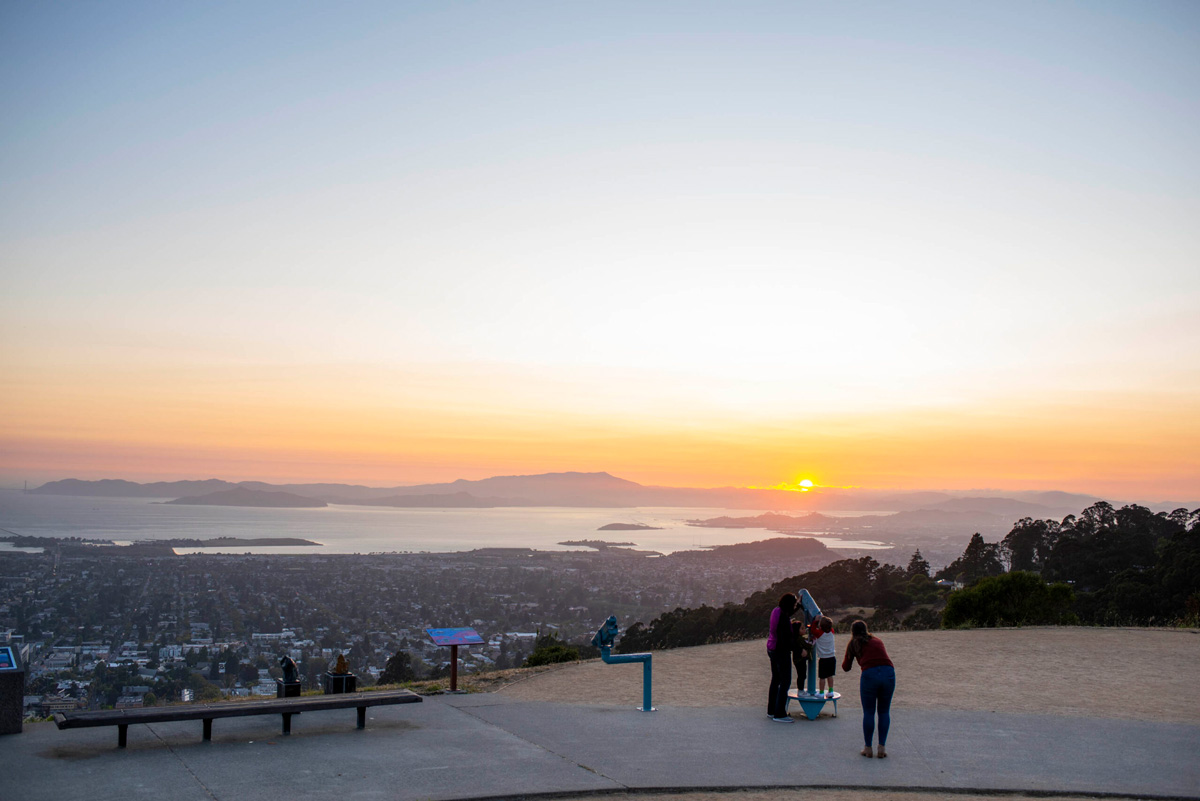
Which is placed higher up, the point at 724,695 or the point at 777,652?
the point at 777,652

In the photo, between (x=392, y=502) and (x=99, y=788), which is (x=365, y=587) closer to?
(x=99, y=788)

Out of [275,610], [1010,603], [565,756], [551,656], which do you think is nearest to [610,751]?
[565,756]

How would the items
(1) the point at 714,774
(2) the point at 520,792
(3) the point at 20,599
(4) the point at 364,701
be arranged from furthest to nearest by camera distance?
(3) the point at 20,599 → (4) the point at 364,701 → (1) the point at 714,774 → (2) the point at 520,792

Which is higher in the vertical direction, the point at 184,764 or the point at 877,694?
the point at 877,694

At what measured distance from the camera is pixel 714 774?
7363 mm

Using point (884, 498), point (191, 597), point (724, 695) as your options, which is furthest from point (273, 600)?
point (884, 498)

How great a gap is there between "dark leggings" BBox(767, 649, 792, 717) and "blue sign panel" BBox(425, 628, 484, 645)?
11.1 ft

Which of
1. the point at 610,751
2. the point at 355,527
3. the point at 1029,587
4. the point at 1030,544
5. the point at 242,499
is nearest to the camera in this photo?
the point at 610,751

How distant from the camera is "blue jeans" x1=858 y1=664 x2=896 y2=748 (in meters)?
7.94

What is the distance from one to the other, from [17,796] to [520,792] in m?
3.53

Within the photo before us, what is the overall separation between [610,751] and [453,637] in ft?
9.76

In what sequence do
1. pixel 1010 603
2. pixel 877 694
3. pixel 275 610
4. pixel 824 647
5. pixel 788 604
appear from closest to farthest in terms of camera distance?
pixel 877 694, pixel 788 604, pixel 824 647, pixel 1010 603, pixel 275 610

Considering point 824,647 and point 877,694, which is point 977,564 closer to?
point 824,647

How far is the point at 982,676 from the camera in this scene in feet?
43.5
